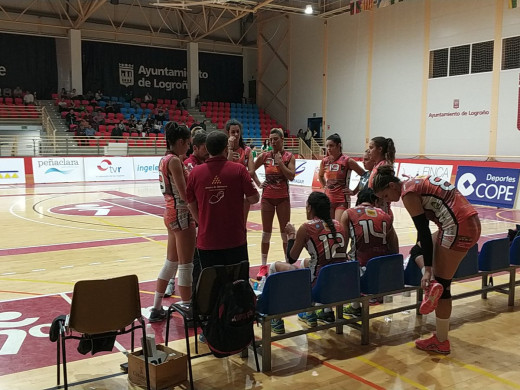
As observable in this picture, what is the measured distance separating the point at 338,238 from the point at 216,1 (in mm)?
20742

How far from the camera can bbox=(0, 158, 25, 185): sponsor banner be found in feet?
64.2

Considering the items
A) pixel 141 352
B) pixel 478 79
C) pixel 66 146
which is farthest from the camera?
pixel 66 146

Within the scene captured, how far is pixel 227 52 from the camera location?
112 ft

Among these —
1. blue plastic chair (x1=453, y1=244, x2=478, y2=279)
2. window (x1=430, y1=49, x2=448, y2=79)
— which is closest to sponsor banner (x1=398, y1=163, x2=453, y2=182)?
window (x1=430, y1=49, x2=448, y2=79)

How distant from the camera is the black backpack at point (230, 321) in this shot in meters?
3.79

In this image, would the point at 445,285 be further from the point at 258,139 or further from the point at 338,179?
the point at 258,139

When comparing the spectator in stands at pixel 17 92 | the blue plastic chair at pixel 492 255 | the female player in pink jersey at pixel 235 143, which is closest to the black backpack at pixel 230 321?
the female player in pink jersey at pixel 235 143

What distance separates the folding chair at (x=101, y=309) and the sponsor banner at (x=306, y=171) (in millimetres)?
16716

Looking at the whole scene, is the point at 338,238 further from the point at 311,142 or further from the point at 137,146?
the point at 311,142

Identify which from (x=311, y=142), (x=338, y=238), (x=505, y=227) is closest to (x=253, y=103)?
(x=311, y=142)

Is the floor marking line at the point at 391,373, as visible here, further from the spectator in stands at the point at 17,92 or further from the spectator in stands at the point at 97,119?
the spectator in stands at the point at 17,92

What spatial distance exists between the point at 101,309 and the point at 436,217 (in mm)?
2712

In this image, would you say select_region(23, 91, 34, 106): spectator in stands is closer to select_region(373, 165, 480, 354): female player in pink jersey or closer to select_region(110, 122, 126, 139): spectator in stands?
select_region(110, 122, 126, 139): spectator in stands

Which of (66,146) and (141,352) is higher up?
(66,146)
